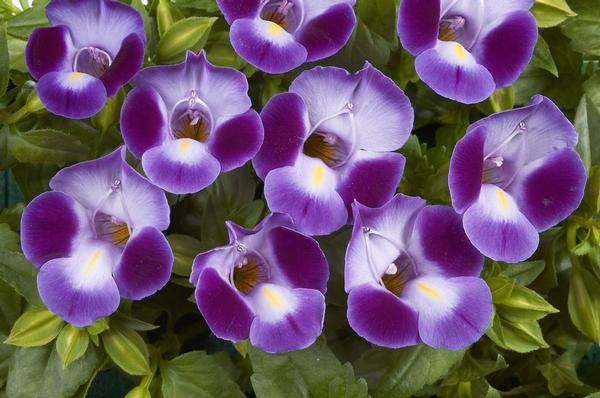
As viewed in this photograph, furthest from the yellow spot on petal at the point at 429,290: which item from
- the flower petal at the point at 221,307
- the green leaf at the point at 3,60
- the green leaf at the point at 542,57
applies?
the green leaf at the point at 3,60

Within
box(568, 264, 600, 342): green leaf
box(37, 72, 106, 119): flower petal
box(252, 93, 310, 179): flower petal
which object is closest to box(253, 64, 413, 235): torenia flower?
box(252, 93, 310, 179): flower petal

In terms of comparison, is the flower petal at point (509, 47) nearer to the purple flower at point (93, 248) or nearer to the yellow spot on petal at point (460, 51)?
the yellow spot on petal at point (460, 51)

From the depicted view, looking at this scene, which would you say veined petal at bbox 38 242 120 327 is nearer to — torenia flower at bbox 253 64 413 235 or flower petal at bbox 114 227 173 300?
flower petal at bbox 114 227 173 300

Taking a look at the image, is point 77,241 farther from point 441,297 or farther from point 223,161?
point 441,297

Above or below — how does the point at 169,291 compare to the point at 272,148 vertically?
below

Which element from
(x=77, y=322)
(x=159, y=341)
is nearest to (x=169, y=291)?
(x=159, y=341)
